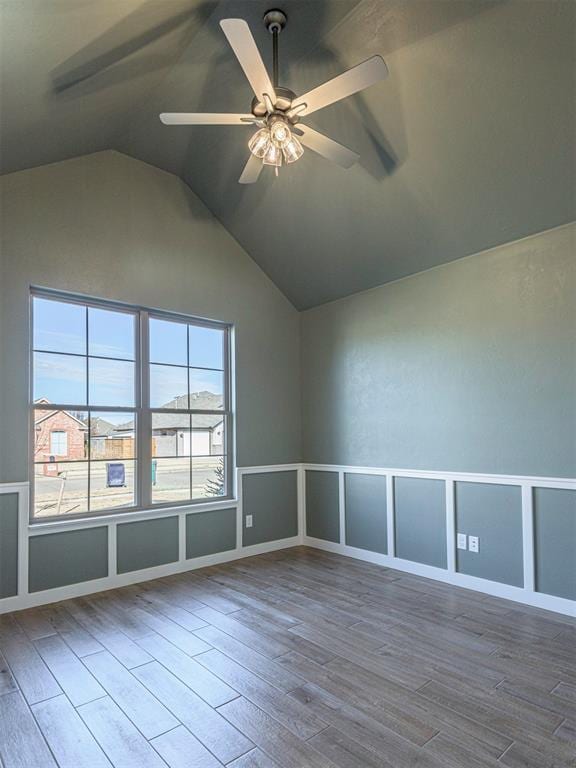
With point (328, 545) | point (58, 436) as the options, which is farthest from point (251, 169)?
point (328, 545)

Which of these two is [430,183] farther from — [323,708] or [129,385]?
[323,708]

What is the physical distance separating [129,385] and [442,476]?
275 cm

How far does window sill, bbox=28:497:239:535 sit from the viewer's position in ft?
11.5

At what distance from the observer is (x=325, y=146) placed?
2.67m

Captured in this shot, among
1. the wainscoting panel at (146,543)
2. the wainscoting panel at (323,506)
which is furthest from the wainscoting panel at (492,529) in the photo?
the wainscoting panel at (146,543)

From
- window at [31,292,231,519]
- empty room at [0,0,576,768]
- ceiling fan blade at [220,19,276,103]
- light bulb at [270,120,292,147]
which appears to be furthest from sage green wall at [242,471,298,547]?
ceiling fan blade at [220,19,276,103]

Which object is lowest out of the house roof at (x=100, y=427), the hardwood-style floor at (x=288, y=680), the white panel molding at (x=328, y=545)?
the hardwood-style floor at (x=288, y=680)

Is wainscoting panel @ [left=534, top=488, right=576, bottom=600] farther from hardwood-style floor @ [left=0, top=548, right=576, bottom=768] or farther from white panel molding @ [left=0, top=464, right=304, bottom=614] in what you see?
white panel molding @ [left=0, top=464, right=304, bottom=614]

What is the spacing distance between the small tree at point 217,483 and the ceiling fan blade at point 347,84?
10.6 feet

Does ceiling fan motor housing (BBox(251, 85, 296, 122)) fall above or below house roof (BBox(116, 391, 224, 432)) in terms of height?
above

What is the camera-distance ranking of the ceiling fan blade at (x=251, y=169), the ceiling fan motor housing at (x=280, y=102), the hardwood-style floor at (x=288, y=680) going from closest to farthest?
1. the hardwood-style floor at (x=288, y=680)
2. the ceiling fan motor housing at (x=280, y=102)
3. the ceiling fan blade at (x=251, y=169)

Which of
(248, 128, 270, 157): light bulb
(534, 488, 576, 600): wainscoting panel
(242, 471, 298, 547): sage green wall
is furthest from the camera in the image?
(242, 471, 298, 547): sage green wall

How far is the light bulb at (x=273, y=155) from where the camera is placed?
99.3 inches

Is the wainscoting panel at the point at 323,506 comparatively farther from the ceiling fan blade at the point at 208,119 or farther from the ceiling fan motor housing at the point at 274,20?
the ceiling fan motor housing at the point at 274,20
